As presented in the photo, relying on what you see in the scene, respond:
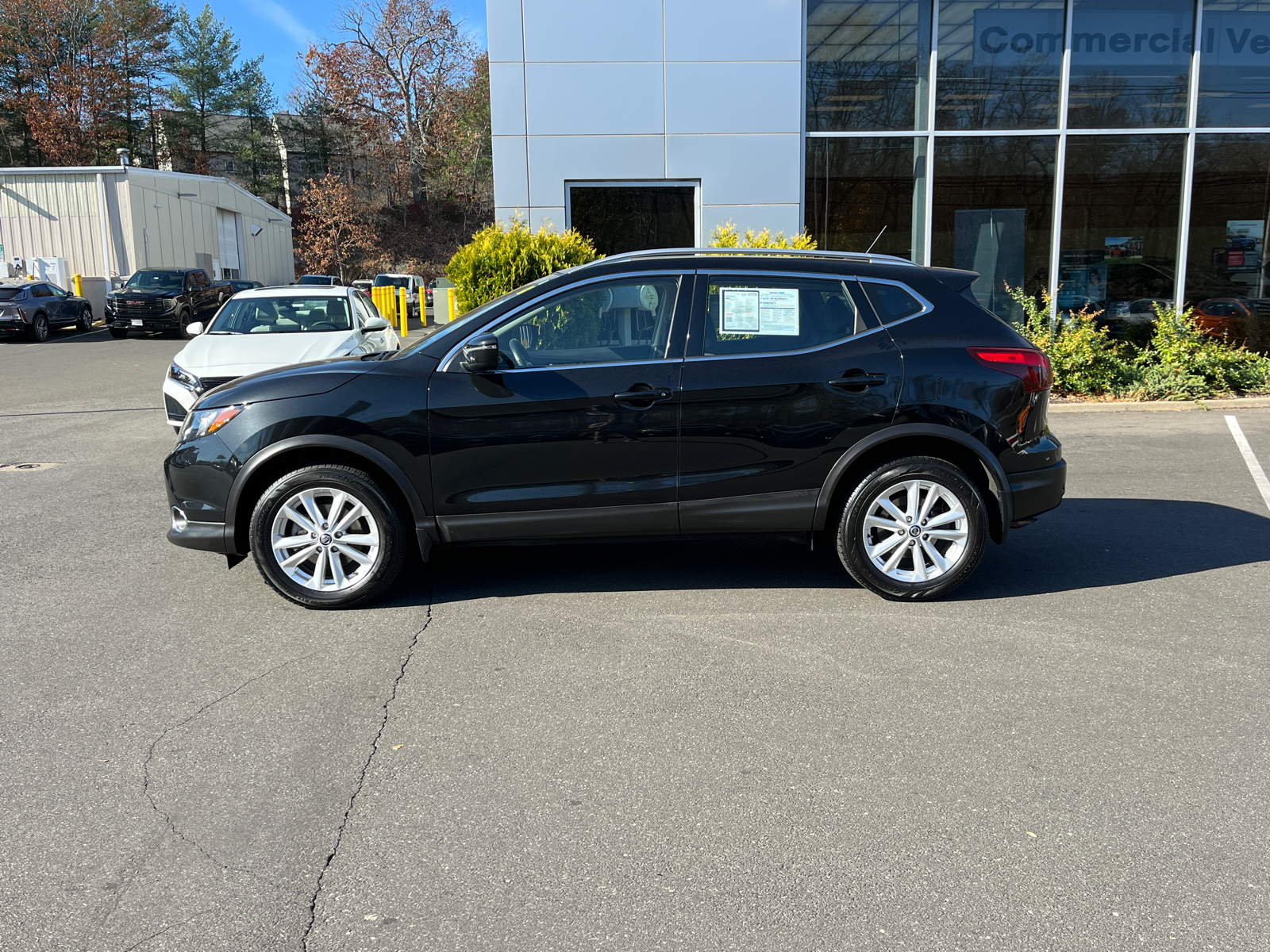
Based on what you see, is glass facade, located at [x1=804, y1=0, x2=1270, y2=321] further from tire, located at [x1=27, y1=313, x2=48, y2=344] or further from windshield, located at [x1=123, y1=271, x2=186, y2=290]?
tire, located at [x1=27, y1=313, x2=48, y2=344]

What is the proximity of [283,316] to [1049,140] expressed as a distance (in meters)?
9.99

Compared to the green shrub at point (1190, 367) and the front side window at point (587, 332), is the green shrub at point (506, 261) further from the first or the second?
the front side window at point (587, 332)

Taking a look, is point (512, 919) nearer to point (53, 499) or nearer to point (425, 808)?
point (425, 808)

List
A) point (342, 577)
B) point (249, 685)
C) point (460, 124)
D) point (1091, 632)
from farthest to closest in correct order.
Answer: point (460, 124), point (342, 577), point (1091, 632), point (249, 685)

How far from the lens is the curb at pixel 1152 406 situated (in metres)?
11.7

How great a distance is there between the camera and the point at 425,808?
3.35 metres

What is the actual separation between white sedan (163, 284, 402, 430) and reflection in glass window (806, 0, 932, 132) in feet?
20.7

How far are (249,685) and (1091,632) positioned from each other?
379cm

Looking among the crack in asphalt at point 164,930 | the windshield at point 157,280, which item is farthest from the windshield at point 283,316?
the windshield at point 157,280

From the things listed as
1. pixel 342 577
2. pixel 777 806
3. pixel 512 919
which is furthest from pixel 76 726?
pixel 777 806

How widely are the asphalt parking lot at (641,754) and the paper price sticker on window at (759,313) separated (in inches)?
55.0

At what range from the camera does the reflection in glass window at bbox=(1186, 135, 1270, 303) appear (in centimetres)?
1388

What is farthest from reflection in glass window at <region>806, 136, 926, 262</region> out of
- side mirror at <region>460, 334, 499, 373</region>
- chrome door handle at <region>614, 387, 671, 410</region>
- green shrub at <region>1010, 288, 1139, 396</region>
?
side mirror at <region>460, 334, 499, 373</region>

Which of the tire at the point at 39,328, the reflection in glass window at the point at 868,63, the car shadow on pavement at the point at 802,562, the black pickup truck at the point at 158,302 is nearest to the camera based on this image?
the car shadow on pavement at the point at 802,562
